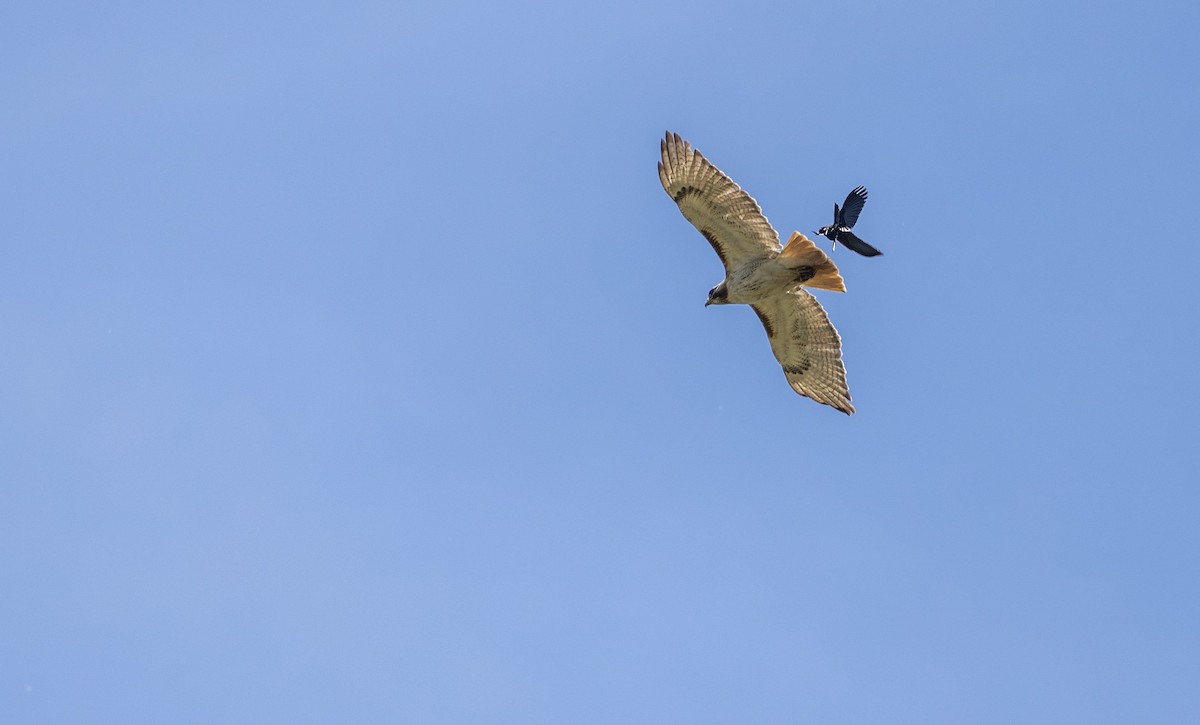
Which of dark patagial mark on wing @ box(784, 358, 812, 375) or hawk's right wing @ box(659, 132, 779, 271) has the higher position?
dark patagial mark on wing @ box(784, 358, 812, 375)

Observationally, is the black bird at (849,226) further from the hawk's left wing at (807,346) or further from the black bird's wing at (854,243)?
the hawk's left wing at (807,346)

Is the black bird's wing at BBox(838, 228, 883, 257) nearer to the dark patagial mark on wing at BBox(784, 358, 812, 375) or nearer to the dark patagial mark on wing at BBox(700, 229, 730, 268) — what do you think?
the dark patagial mark on wing at BBox(700, 229, 730, 268)

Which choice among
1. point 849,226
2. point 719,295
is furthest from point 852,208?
point 719,295

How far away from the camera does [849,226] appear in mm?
21219

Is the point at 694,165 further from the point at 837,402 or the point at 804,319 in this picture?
the point at 837,402

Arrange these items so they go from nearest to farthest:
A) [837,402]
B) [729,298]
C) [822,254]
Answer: [822,254], [729,298], [837,402]

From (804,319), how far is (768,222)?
99.3 inches

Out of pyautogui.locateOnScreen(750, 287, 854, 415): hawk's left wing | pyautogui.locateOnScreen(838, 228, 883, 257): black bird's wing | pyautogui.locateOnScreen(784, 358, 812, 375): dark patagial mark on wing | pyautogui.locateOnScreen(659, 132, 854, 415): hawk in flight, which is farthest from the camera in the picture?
pyautogui.locateOnScreen(784, 358, 812, 375): dark patagial mark on wing

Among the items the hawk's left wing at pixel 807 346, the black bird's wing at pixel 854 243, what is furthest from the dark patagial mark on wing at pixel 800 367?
the black bird's wing at pixel 854 243

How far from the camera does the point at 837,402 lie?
23.9 metres

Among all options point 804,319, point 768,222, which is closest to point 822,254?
point 768,222

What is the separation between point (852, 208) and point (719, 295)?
2538 millimetres

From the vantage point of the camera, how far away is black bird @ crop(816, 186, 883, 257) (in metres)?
20.8

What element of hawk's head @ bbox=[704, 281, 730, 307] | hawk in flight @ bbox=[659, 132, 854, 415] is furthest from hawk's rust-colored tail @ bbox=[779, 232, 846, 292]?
hawk's head @ bbox=[704, 281, 730, 307]
